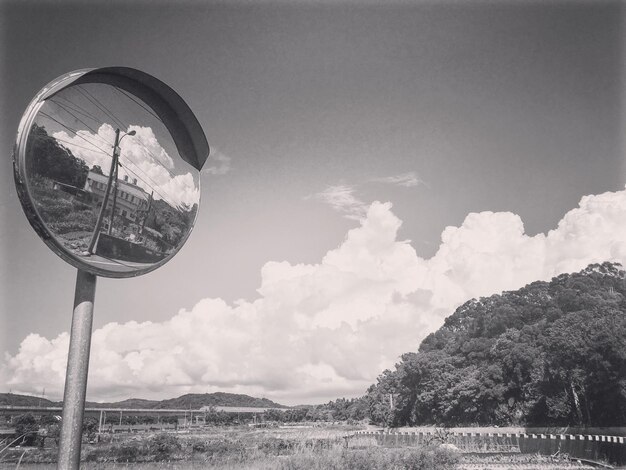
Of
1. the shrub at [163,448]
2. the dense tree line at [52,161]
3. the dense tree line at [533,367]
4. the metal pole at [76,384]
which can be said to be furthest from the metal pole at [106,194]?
the dense tree line at [533,367]

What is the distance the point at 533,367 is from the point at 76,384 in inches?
1345

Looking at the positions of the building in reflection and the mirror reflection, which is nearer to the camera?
the mirror reflection

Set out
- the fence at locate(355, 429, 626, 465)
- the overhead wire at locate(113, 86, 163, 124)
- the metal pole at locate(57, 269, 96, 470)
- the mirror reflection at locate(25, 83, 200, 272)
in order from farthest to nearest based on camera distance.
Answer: the fence at locate(355, 429, 626, 465)
the overhead wire at locate(113, 86, 163, 124)
the mirror reflection at locate(25, 83, 200, 272)
the metal pole at locate(57, 269, 96, 470)

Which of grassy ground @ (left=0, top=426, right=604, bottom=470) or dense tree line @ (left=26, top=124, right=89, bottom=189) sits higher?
dense tree line @ (left=26, top=124, right=89, bottom=189)

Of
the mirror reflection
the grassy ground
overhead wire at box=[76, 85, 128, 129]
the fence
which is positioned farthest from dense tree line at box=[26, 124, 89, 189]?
the fence

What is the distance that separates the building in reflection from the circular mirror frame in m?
0.35

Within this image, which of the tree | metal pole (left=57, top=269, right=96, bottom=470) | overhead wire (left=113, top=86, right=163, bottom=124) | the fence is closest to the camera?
metal pole (left=57, top=269, right=96, bottom=470)

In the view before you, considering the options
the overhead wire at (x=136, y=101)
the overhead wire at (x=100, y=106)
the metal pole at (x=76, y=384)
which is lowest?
the metal pole at (x=76, y=384)

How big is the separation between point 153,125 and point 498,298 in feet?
194

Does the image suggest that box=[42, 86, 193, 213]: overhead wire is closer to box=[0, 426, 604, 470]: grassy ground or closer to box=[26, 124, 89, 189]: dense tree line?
box=[26, 124, 89, 189]: dense tree line

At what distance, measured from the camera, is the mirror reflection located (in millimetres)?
2793

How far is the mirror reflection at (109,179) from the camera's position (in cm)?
279

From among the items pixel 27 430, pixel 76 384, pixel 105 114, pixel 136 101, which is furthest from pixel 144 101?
pixel 27 430

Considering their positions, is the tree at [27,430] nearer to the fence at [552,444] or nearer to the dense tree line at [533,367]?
the fence at [552,444]
